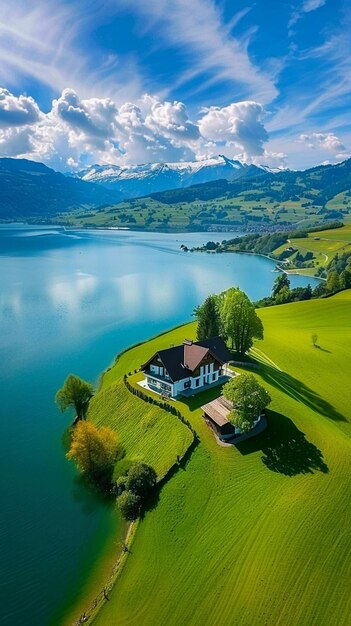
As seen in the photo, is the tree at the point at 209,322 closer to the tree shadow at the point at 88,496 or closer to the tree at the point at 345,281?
the tree shadow at the point at 88,496

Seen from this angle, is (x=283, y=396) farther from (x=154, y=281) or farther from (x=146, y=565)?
(x=154, y=281)

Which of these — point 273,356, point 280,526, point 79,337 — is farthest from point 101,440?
point 79,337

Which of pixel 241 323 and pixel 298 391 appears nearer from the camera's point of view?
pixel 298 391

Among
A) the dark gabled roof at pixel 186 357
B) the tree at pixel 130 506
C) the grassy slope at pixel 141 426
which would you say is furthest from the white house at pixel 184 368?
the tree at pixel 130 506

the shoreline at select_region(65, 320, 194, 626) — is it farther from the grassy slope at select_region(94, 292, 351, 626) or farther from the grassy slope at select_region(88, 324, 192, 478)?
the grassy slope at select_region(88, 324, 192, 478)

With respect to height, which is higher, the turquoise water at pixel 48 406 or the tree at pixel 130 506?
the tree at pixel 130 506

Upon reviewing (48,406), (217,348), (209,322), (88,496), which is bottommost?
(48,406)

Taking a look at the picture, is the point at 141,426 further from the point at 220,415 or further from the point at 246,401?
the point at 246,401

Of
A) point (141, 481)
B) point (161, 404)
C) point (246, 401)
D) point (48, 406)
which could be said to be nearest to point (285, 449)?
point (246, 401)
